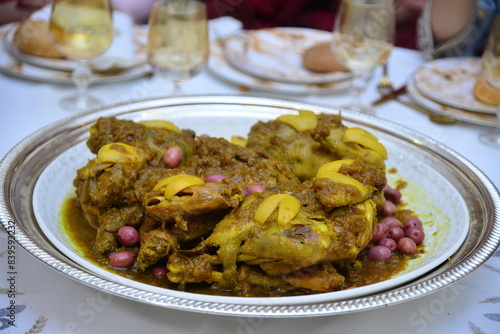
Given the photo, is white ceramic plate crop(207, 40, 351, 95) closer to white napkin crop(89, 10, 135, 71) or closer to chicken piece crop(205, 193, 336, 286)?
white napkin crop(89, 10, 135, 71)

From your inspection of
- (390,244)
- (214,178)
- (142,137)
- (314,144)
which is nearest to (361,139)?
(314,144)

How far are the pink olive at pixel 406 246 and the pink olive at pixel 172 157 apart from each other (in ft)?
2.69

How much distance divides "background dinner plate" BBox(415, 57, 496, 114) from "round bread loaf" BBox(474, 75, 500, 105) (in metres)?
0.03

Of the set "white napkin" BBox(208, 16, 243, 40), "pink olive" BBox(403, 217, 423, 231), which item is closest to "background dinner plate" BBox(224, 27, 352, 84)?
"white napkin" BBox(208, 16, 243, 40)

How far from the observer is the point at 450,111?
299 cm

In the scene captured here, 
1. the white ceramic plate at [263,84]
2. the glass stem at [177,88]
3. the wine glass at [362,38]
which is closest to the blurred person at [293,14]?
the white ceramic plate at [263,84]

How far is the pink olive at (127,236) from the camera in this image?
1767mm

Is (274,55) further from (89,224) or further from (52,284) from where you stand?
(52,284)

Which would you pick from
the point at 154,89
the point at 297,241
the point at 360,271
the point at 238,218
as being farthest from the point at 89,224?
the point at 154,89

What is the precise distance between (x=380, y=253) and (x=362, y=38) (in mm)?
1642

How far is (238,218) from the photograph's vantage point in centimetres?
163

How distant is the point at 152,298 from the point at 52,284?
17.4 inches

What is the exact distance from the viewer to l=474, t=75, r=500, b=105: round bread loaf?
2.96 meters

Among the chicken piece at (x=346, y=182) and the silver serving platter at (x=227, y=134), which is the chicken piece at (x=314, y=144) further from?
the silver serving platter at (x=227, y=134)
